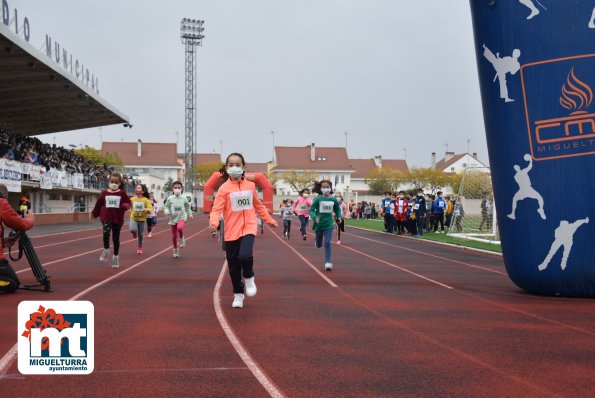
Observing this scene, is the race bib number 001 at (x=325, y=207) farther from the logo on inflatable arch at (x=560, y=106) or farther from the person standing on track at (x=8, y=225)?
the person standing on track at (x=8, y=225)

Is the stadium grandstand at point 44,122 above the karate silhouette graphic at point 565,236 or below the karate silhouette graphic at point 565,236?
above

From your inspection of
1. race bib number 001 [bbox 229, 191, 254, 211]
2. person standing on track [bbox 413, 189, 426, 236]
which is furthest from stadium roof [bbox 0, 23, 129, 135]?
race bib number 001 [bbox 229, 191, 254, 211]

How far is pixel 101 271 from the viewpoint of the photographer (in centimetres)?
1243

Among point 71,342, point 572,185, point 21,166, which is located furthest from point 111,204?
point 21,166

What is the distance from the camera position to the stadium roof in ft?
94.0

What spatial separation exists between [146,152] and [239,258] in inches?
4054

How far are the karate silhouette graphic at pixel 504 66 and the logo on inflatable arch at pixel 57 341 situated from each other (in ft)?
21.4

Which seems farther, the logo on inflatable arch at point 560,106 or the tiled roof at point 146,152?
the tiled roof at point 146,152

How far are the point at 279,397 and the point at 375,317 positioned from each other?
11.1ft

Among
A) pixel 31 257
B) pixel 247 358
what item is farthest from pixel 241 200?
pixel 31 257

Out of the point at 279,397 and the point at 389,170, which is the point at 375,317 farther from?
the point at 389,170

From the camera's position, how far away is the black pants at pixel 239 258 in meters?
8.32

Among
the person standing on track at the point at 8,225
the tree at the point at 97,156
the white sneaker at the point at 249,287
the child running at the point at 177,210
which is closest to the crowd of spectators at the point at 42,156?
the child running at the point at 177,210

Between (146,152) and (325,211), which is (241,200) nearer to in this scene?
(325,211)
